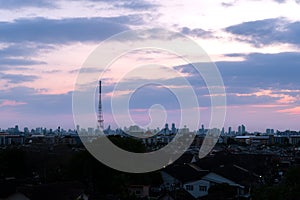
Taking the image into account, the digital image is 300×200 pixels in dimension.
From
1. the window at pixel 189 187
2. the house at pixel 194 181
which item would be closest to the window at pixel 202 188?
the house at pixel 194 181

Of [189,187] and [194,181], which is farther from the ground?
[194,181]

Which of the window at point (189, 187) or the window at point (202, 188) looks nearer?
the window at point (202, 188)

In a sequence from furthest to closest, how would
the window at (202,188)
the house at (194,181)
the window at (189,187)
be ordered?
1. the window at (189,187)
2. the window at (202,188)
3. the house at (194,181)

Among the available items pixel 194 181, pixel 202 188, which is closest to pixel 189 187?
pixel 194 181

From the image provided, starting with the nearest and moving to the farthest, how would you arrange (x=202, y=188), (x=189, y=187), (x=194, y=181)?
(x=202, y=188) < (x=189, y=187) < (x=194, y=181)

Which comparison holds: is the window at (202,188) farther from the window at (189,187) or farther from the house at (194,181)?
the window at (189,187)

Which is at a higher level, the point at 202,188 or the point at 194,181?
the point at 194,181

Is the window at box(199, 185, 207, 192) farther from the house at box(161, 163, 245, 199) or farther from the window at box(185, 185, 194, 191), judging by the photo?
the window at box(185, 185, 194, 191)

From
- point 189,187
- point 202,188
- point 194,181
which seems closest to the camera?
point 202,188

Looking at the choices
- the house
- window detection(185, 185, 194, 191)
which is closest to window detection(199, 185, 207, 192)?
the house

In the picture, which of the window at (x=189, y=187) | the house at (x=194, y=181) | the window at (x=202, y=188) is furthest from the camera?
the window at (x=189, y=187)

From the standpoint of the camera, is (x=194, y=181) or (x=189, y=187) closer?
(x=189, y=187)

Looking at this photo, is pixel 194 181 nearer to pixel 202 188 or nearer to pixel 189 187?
pixel 189 187

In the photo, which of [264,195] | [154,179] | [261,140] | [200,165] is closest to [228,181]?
[154,179]
